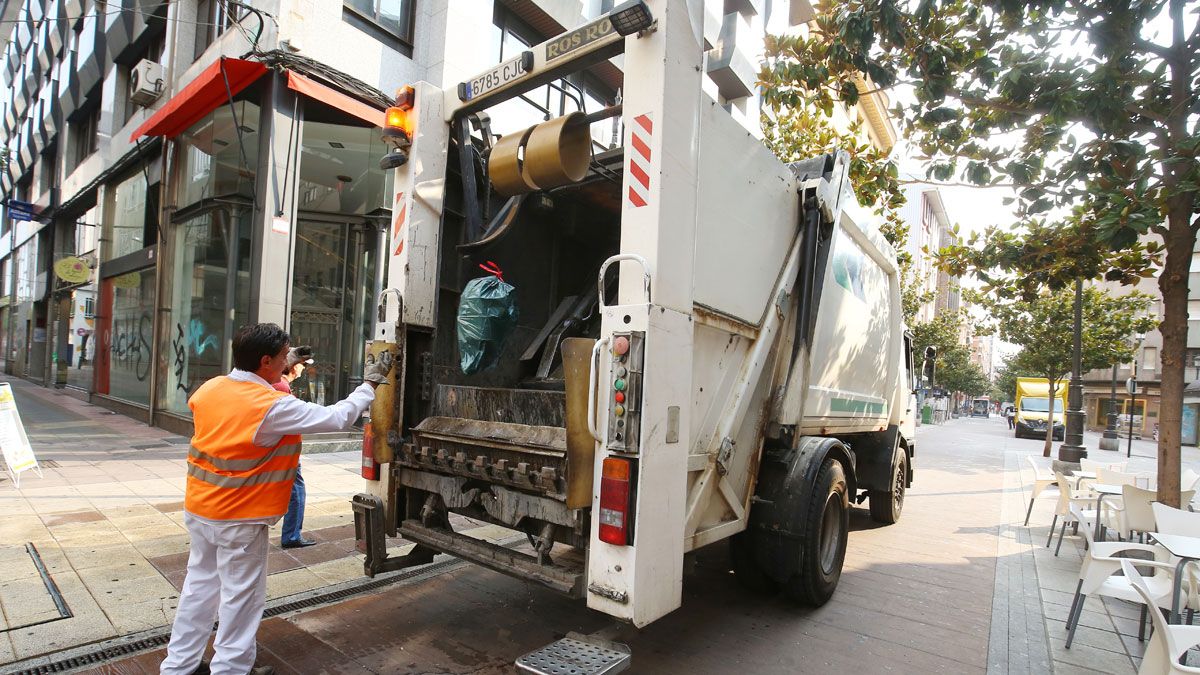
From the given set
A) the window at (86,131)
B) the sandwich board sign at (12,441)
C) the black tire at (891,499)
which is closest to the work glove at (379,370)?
the black tire at (891,499)

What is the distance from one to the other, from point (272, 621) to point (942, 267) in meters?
7.34

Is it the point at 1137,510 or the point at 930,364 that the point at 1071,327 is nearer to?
the point at 930,364

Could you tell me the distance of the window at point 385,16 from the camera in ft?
31.2

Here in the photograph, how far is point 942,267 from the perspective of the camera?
7.39 m

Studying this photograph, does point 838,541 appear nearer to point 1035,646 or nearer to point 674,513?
point 1035,646

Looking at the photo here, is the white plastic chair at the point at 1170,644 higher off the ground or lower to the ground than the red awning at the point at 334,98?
lower

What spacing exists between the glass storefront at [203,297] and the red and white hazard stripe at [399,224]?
6.51 m

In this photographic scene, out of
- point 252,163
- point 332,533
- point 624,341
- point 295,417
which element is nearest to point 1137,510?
point 624,341

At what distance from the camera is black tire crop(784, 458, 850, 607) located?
373cm

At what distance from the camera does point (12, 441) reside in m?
6.22

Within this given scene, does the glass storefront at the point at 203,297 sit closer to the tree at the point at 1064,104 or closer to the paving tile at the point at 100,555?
the paving tile at the point at 100,555

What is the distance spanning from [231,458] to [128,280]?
→ 14.0 m

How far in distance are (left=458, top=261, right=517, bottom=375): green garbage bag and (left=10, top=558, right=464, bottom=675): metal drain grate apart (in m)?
1.59

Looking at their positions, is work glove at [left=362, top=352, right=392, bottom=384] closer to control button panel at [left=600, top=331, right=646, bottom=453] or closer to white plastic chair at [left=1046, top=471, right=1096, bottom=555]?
control button panel at [left=600, top=331, right=646, bottom=453]
